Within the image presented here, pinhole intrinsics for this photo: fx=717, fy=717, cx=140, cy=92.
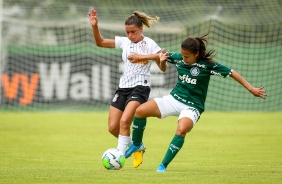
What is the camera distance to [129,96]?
1124 cm

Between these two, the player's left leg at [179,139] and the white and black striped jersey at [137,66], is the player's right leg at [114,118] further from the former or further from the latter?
the player's left leg at [179,139]

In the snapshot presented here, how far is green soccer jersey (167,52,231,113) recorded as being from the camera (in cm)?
1045

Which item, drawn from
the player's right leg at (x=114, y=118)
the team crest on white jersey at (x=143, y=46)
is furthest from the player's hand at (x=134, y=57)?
the player's right leg at (x=114, y=118)

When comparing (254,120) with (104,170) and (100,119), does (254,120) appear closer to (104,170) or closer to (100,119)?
(100,119)

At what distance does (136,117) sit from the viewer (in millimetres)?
10758

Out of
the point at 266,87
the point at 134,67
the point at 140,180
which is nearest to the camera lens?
the point at 140,180

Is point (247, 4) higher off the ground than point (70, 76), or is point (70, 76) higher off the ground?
point (247, 4)

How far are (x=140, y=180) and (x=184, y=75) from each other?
2060 millimetres

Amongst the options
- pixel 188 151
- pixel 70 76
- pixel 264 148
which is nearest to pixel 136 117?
pixel 188 151

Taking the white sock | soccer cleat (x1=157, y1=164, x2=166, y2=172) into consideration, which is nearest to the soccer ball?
Result: soccer cleat (x1=157, y1=164, x2=166, y2=172)

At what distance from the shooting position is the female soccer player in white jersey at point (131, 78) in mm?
10977

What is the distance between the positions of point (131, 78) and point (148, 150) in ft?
11.3

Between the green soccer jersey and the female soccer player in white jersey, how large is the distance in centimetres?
52

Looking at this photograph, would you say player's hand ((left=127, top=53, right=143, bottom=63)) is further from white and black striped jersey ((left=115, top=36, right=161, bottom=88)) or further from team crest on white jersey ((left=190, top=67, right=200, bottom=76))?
team crest on white jersey ((left=190, top=67, right=200, bottom=76))
